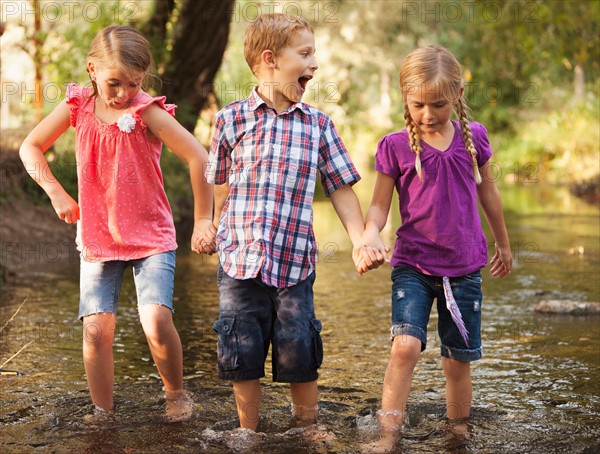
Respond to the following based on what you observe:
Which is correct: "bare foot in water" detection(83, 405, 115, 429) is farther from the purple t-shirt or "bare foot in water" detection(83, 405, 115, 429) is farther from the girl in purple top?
the purple t-shirt

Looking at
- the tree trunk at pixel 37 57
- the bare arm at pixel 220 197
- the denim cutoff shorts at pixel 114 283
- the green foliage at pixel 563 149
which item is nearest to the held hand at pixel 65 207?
the denim cutoff shorts at pixel 114 283

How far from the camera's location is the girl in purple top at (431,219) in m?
3.68

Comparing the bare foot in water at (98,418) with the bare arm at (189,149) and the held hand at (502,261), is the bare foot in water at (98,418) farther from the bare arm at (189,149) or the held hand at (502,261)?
the held hand at (502,261)

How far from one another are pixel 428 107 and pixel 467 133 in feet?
0.63

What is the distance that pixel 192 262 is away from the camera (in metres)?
8.99

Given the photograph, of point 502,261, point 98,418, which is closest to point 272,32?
point 502,261

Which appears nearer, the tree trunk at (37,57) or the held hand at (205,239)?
the held hand at (205,239)

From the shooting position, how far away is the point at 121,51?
12.6 ft

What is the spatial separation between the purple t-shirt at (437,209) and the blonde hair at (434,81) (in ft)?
0.14

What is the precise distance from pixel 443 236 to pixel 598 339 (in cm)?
214

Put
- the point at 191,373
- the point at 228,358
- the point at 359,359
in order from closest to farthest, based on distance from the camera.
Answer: the point at 228,358
the point at 191,373
the point at 359,359

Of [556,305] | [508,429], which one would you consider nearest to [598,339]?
[556,305]

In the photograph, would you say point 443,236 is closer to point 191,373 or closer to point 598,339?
point 191,373

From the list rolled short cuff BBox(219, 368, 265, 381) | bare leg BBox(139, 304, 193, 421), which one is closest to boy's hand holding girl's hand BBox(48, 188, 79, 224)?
bare leg BBox(139, 304, 193, 421)
